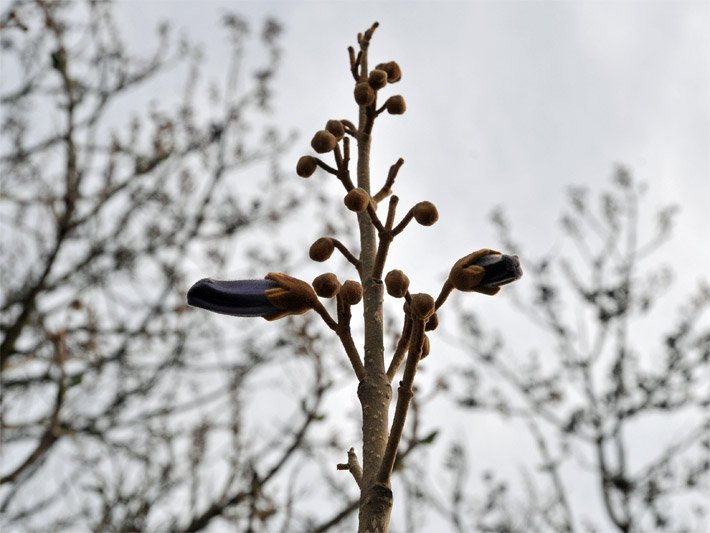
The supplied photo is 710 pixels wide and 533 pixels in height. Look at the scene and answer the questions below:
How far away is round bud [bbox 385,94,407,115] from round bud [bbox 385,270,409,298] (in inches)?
35.9

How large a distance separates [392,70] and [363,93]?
1.22ft

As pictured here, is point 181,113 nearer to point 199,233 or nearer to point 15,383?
point 199,233

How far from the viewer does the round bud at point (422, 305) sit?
1.84 m

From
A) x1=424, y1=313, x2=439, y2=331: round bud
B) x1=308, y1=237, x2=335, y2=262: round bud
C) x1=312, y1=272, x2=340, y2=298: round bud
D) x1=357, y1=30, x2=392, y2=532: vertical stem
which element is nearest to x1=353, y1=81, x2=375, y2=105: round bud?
x1=357, y1=30, x2=392, y2=532: vertical stem

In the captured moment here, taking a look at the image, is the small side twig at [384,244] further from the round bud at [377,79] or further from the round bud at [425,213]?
A: the round bud at [377,79]

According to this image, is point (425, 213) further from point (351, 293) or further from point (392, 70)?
point (392, 70)

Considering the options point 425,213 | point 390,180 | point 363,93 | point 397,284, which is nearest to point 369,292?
point 397,284

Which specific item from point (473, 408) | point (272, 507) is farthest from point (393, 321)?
point (473, 408)

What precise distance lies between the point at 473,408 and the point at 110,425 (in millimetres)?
6078

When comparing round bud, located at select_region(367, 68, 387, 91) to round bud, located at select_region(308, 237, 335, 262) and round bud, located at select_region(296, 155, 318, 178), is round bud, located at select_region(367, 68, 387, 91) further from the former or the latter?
round bud, located at select_region(308, 237, 335, 262)

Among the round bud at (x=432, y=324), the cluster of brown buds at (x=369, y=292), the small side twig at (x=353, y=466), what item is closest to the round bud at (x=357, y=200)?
the cluster of brown buds at (x=369, y=292)

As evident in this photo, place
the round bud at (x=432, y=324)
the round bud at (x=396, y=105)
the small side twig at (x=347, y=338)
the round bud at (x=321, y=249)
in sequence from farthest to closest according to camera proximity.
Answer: the round bud at (x=396, y=105)
the round bud at (x=321, y=249)
the round bud at (x=432, y=324)
the small side twig at (x=347, y=338)

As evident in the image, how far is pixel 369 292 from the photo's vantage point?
7.06 feet

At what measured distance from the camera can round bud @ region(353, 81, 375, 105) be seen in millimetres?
2432
